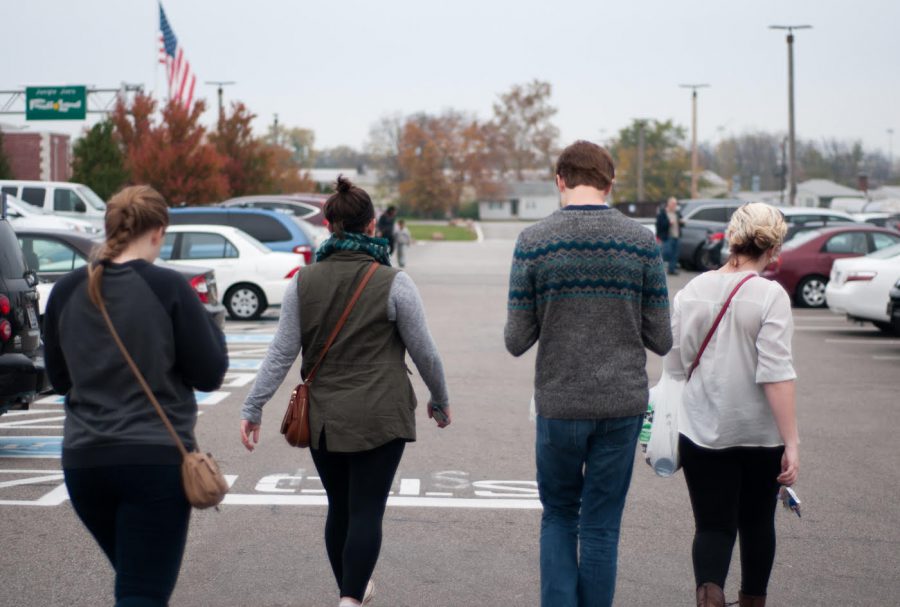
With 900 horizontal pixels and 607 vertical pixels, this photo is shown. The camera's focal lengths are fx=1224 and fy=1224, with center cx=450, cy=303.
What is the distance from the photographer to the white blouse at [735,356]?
448 cm

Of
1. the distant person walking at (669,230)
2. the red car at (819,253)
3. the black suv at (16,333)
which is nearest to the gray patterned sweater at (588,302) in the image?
the black suv at (16,333)

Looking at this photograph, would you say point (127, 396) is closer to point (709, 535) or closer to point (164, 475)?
point (164, 475)

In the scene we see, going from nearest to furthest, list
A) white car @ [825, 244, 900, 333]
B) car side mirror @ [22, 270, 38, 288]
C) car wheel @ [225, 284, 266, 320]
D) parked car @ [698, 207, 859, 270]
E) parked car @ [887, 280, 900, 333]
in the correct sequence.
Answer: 1. car side mirror @ [22, 270, 38, 288]
2. parked car @ [887, 280, 900, 333]
3. white car @ [825, 244, 900, 333]
4. car wheel @ [225, 284, 266, 320]
5. parked car @ [698, 207, 859, 270]

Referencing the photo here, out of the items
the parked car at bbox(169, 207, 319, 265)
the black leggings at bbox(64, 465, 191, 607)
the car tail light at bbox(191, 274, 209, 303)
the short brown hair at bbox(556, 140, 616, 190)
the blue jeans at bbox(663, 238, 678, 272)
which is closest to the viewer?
the black leggings at bbox(64, 465, 191, 607)

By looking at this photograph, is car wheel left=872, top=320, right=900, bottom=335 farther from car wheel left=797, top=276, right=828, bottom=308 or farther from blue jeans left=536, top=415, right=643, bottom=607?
blue jeans left=536, top=415, right=643, bottom=607

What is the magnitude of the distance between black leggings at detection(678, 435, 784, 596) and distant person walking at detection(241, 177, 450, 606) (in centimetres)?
109

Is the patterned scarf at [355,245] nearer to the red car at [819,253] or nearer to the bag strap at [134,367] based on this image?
the bag strap at [134,367]

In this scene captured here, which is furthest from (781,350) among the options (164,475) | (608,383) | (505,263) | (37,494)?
(505,263)

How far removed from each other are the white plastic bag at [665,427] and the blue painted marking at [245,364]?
933cm

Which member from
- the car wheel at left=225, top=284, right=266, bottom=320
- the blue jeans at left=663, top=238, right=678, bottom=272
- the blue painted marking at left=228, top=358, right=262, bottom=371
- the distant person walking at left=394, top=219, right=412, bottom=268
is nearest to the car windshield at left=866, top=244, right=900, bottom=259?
the blue painted marking at left=228, top=358, right=262, bottom=371

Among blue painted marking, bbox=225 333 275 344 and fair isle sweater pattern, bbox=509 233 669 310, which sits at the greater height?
fair isle sweater pattern, bbox=509 233 669 310

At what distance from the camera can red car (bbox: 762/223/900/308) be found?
22234 mm

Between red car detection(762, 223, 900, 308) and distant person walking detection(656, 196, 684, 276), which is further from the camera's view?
distant person walking detection(656, 196, 684, 276)

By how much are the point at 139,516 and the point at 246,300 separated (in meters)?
16.0
